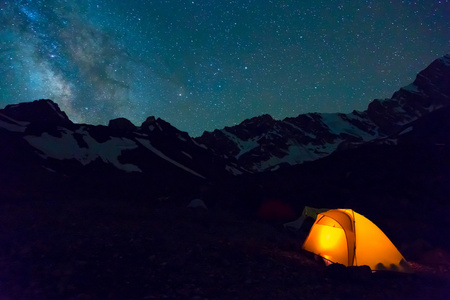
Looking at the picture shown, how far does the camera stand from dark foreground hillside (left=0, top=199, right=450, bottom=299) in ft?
20.8

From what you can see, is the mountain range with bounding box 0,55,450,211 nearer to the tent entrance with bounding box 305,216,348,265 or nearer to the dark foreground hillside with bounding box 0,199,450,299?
the dark foreground hillside with bounding box 0,199,450,299

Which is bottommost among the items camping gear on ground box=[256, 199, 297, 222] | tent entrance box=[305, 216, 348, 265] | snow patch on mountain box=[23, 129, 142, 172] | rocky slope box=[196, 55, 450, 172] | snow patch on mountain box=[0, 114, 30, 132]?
camping gear on ground box=[256, 199, 297, 222]

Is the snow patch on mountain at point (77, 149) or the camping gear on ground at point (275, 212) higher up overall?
the snow patch on mountain at point (77, 149)

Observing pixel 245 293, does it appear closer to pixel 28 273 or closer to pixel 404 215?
pixel 28 273

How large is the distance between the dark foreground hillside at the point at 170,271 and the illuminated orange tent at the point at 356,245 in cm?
42

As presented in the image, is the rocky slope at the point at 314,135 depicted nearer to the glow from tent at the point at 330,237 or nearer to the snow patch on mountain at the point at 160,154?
the snow patch on mountain at the point at 160,154

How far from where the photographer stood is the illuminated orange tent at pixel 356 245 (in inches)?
362

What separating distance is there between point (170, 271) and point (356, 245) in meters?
5.85

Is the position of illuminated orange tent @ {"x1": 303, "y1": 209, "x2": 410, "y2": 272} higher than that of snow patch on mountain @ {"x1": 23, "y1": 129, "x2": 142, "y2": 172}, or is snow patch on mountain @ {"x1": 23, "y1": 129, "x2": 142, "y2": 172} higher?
snow patch on mountain @ {"x1": 23, "y1": 129, "x2": 142, "y2": 172}

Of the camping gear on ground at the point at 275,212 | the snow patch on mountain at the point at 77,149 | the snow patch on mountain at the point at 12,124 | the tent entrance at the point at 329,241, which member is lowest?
the camping gear on ground at the point at 275,212

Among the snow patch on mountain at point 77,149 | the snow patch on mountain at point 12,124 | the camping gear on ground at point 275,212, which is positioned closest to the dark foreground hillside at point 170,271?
the camping gear on ground at point 275,212

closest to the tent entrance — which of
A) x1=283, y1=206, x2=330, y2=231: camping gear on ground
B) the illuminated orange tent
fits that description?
the illuminated orange tent

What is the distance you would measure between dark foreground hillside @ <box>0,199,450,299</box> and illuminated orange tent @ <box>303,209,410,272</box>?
0.42 meters

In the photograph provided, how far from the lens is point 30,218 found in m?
13.6
